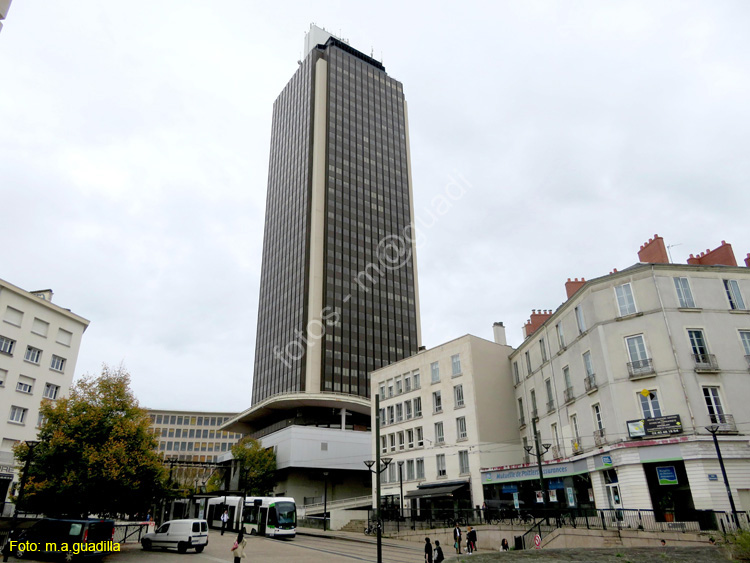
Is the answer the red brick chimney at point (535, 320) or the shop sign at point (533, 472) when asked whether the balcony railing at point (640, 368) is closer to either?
the shop sign at point (533, 472)

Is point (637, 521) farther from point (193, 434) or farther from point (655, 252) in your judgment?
point (193, 434)

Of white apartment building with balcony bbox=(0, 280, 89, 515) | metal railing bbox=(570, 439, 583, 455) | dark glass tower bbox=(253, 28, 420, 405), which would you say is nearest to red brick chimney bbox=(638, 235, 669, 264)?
metal railing bbox=(570, 439, 583, 455)

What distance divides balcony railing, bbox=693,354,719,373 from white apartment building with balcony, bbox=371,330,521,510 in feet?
60.0

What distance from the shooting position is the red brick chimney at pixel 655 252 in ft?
105

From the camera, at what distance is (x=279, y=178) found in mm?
123562

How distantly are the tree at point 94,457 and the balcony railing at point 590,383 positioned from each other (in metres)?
25.4

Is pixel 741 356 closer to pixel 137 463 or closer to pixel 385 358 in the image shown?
pixel 137 463

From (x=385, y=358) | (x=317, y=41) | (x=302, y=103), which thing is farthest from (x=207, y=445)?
(x=317, y=41)

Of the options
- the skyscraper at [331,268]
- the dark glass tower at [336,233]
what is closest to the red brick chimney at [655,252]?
the skyscraper at [331,268]

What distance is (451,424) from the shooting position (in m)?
44.1

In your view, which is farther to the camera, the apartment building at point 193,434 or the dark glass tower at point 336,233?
the apartment building at point 193,434

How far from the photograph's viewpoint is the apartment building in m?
135

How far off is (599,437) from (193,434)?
128703 millimetres

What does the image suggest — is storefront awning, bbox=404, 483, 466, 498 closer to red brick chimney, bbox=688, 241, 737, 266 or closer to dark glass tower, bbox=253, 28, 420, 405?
red brick chimney, bbox=688, 241, 737, 266
